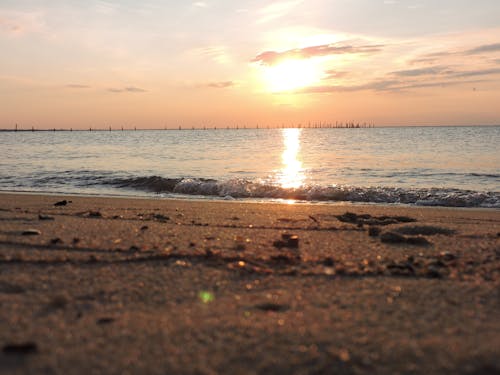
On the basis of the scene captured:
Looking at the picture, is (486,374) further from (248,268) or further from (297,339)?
(248,268)

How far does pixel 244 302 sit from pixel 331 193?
11735 mm

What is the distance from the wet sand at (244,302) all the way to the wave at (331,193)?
722 cm

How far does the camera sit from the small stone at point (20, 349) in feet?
9.25

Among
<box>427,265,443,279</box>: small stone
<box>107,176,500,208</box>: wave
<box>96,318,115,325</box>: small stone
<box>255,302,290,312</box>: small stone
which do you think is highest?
<box>427,265,443,279</box>: small stone

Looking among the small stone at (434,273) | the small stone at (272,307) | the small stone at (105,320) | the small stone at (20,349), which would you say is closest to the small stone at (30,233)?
the small stone at (105,320)

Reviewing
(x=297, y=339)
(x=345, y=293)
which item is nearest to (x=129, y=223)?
(x=345, y=293)

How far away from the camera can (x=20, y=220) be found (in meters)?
8.32

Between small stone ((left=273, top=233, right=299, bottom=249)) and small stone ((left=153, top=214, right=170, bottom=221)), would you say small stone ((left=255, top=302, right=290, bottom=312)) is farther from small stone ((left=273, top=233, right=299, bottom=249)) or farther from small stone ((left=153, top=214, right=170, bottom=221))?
small stone ((left=153, top=214, right=170, bottom=221))

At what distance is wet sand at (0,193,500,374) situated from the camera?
2811mm

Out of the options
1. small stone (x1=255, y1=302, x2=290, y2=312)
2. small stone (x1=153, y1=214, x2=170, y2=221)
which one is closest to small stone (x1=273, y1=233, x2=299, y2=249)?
small stone (x1=255, y1=302, x2=290, y2=312)

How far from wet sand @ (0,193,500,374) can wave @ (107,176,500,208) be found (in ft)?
23.7

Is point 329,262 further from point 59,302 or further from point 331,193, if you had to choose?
point 331,193

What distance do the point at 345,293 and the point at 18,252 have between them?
12.5 feet

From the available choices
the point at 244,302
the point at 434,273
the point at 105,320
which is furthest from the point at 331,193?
the point at 105,320
